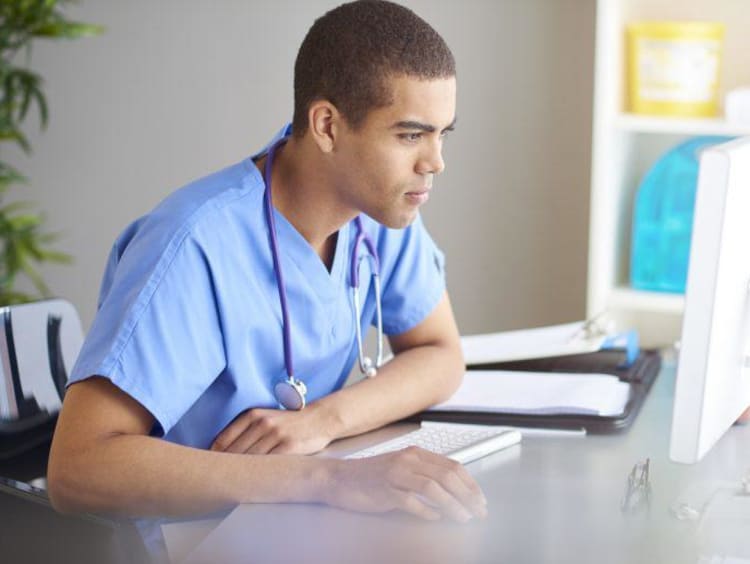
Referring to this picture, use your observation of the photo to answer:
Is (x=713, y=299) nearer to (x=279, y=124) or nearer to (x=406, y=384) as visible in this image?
(x=406, y=384)

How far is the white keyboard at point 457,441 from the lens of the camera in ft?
4.45

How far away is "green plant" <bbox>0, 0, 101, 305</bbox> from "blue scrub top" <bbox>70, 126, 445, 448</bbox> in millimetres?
1888

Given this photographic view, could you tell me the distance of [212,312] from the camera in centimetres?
137

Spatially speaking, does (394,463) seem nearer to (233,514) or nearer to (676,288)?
(233,514)

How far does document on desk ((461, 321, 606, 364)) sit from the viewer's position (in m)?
1.72

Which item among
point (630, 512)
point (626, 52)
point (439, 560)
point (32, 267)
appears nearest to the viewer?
point (439, 560)

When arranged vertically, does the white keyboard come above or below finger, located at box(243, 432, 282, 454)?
below

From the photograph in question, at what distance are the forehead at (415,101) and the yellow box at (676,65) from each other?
43.6 inches

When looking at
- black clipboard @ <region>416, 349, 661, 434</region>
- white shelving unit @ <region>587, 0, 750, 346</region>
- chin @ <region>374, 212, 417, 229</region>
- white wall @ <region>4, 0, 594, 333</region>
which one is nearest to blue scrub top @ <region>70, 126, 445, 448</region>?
chin @ <region>374, 212, 417, 229</region>

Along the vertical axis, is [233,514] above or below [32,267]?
above

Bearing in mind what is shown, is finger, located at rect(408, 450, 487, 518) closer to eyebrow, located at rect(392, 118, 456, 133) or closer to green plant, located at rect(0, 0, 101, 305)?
eyebrow, located at rect(392, 118, 456, 133)

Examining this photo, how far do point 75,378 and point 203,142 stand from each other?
2.04 metres

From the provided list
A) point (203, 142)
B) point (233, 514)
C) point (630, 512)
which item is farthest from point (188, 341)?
point (203, 142)

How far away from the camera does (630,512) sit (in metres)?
1.19
